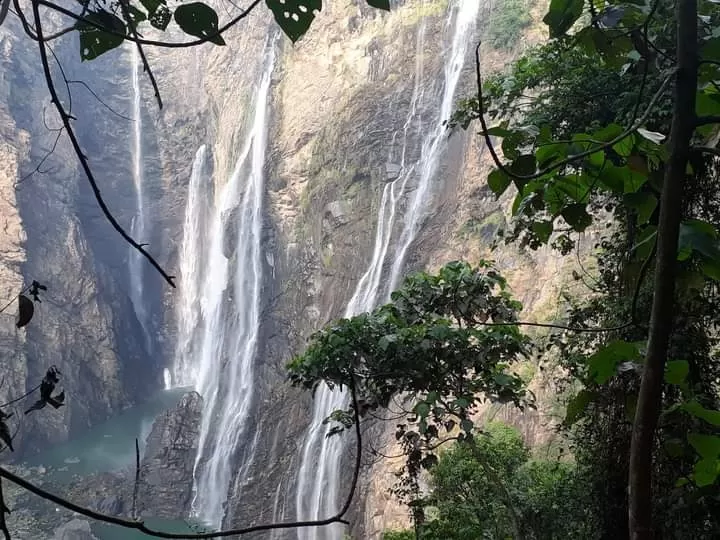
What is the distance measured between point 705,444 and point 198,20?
0.71 metres

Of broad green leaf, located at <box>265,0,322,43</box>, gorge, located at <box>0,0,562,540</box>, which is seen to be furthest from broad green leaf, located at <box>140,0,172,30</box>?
gorge, located at <box>0,0,562,540</box>

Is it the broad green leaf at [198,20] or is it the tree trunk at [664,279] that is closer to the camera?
the tree trunk at [664,279]

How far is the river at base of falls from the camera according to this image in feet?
39.6

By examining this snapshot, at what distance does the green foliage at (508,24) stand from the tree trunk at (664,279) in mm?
11792

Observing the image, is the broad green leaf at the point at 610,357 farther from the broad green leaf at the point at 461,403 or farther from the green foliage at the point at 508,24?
the green foliage at the point at 508,24

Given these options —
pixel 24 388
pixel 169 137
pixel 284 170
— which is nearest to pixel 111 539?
pixel 24 388

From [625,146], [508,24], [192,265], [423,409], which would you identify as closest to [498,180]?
[625,146]

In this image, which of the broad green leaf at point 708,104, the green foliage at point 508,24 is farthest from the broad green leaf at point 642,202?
the green foliage at point 508,24

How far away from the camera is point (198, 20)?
0.66 metres

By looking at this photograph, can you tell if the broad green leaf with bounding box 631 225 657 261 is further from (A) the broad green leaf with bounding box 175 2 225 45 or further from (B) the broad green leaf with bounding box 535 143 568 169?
(A) the broad green leaf with bounding box 175 2 225 45

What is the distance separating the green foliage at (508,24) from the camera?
1130 centimetres

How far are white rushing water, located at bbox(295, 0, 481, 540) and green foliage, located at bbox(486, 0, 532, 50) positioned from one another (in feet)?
2.10

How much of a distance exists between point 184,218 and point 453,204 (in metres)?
12.7

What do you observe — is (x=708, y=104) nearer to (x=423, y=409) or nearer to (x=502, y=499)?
(x=423, y=409)
